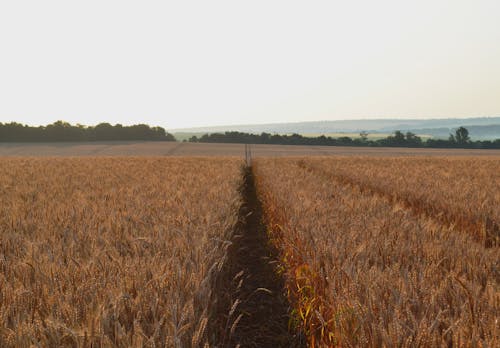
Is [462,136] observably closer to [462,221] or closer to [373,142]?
[373,142]

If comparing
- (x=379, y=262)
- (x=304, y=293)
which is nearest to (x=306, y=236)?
(x=304, y=293)

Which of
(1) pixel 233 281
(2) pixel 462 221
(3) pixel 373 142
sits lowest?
(2) pixel 462 221

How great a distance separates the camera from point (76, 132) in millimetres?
51906

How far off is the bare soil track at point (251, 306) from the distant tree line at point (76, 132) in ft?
172

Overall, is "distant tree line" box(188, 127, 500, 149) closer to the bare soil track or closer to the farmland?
the bare soil track

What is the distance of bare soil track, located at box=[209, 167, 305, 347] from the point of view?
2719 millimetres

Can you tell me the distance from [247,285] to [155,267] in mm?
2506

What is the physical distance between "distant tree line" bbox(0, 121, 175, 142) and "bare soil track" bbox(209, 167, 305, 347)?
172ft

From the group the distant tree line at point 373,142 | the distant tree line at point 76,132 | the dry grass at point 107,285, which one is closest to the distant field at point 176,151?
the distant tree line at point 76,132

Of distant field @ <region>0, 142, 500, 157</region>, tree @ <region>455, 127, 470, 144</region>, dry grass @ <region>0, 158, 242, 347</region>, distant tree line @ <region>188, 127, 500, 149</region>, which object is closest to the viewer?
dry grass @ <region>0, 158, 242, 347</region>

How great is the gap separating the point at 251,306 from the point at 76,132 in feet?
178

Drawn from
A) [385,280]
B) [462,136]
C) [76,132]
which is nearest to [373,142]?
[462,136]

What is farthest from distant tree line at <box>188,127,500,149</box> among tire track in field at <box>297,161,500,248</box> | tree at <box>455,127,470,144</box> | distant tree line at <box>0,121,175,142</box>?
tire track in field at <box>297,161,500,248</box>

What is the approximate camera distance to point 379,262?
9.21 feet
